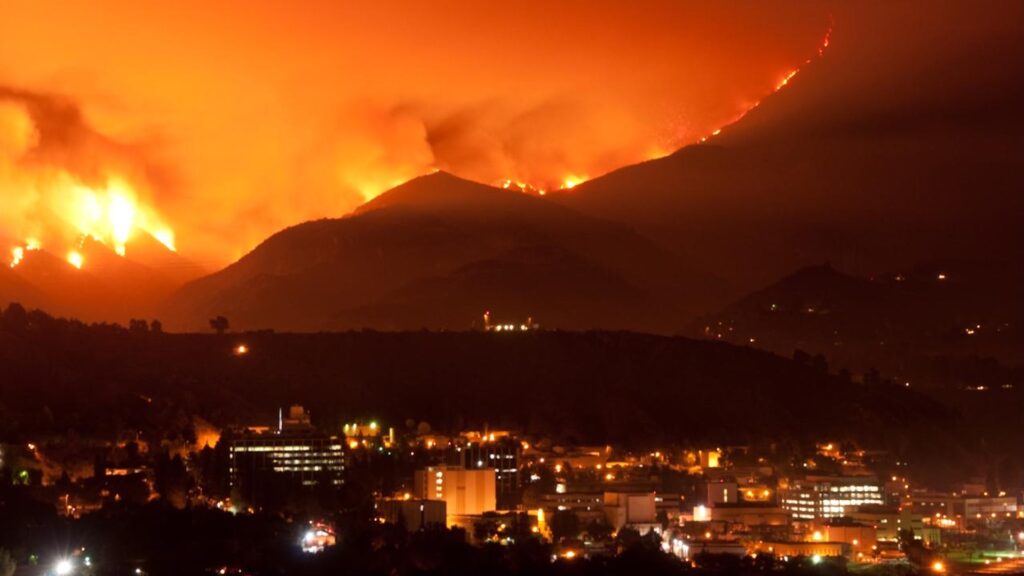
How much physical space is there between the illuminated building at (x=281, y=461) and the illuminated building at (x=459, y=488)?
2011mm

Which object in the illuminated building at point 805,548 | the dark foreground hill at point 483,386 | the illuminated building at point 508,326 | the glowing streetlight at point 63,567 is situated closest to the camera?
the glowing streetlight at point 63,567

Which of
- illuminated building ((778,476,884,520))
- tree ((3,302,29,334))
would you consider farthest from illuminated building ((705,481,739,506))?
tree ((3,302,29,334))

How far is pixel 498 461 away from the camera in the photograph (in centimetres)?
4791

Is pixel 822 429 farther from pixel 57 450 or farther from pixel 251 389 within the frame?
pixel 57 450

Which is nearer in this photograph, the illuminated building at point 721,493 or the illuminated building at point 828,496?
the illuminated building at point 721,493

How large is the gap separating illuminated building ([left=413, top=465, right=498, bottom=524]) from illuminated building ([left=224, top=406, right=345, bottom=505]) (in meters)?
2.01

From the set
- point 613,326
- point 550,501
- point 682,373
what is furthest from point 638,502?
point 613,326

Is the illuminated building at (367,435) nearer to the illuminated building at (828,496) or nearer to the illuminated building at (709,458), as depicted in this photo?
the illuminated building at (709,458)

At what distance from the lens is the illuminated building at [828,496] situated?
47.4 m

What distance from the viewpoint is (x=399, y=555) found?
34.7 meters

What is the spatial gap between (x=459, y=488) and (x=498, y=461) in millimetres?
4314

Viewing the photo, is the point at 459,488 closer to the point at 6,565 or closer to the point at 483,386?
the point at 6,565

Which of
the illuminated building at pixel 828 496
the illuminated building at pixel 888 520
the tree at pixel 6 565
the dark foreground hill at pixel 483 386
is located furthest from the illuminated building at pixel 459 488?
the tree at pixel 6 565

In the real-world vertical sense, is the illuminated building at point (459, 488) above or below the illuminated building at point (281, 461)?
below
